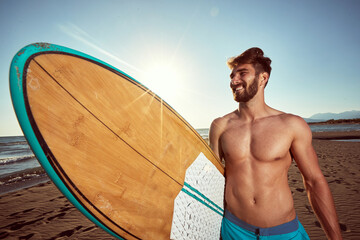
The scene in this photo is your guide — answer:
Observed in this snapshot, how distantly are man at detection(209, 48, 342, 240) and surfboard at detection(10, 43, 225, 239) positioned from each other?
0.27 metres

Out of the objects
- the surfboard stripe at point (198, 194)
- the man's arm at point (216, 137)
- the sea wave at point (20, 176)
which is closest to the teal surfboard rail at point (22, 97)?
the surfboard stripe at point (198, 194)

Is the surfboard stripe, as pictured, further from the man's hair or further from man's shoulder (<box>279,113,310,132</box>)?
the man's hair

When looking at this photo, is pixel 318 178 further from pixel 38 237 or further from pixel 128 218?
pixel 38 237

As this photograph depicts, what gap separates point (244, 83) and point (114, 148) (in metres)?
1.45

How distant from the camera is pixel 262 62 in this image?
183 cm

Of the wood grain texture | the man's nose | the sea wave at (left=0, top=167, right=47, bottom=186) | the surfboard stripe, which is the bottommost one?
the sea wave at (left=0, top=167, right=47, bottom=186)

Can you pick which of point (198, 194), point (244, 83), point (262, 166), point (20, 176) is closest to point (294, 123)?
point (262, 166)

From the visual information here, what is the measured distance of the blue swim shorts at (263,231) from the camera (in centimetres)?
A: 137

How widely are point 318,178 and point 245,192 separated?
24.7 inches

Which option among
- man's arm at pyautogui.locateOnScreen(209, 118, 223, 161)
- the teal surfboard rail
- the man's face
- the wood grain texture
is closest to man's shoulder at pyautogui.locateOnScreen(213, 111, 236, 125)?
man's arm at pyautogui.locateOnScreen(209, 118, 223, 161)

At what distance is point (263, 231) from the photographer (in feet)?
4.55

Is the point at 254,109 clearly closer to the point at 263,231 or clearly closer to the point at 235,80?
the point at 235,80

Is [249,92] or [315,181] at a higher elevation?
[249,92]

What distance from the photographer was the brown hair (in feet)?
5.92
